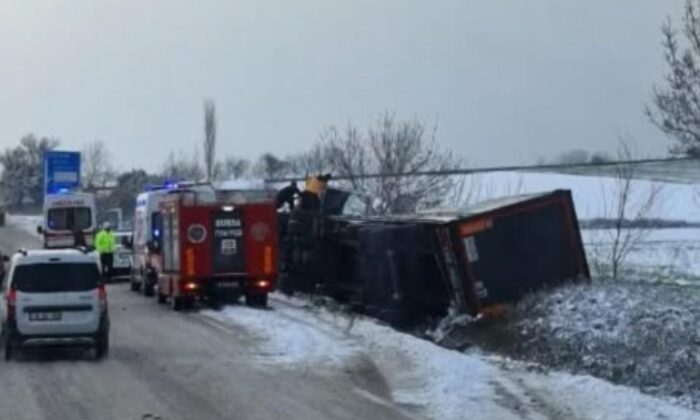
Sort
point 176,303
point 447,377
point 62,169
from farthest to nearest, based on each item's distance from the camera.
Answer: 1. point 62,169
2. point 176,303
3. point 447,377

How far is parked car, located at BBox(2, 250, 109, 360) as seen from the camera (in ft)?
74.6

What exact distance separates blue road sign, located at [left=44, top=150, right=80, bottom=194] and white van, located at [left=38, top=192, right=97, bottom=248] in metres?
14.6

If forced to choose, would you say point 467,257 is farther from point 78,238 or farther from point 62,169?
point 62,169

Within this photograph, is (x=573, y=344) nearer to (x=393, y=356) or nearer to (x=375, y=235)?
(x=393, y=356)

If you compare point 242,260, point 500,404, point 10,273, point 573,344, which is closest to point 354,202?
point 242,260

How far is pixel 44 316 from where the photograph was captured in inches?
896

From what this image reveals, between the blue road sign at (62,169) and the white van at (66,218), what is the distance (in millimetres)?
14592

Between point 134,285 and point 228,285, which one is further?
point 134,285

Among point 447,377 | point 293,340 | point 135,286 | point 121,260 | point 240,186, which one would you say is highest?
point 240,186

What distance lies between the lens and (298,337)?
25.1 metres

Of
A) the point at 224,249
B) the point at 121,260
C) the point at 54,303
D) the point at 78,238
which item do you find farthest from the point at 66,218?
the point at 54,303

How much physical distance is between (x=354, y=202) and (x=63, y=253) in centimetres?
1651

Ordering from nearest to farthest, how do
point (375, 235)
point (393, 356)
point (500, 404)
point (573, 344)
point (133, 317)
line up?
point (500, 404), point (573, 344), point (393, 356), point (375, 235), point (133, 317)

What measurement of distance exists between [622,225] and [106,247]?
2008cm
